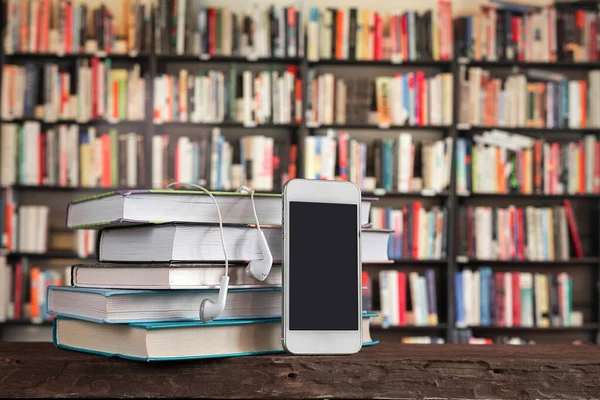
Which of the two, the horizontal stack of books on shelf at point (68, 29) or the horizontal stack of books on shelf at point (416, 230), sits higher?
the horizontal stack of books on shelf at point (68, 29)

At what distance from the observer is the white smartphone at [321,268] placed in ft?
2.58

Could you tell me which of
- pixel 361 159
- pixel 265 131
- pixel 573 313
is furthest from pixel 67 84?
pixel 573 313

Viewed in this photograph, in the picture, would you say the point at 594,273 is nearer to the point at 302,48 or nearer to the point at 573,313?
the point at 573,313

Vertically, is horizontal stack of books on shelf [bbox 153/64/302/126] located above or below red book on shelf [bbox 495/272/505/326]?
above

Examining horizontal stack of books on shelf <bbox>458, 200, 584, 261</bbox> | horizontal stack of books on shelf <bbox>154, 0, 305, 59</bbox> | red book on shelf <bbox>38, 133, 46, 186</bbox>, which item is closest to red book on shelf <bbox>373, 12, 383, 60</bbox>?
horizontal stack of books on shelf <bbox>154, 0, 305, 59</bbox>

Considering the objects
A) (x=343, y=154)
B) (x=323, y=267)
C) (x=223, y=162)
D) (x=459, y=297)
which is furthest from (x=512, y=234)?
(x=323, y=267)

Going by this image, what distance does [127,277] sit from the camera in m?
0.81

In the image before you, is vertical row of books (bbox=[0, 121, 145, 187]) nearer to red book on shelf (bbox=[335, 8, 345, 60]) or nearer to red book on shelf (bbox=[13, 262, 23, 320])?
red book on shelf (bbox=[13, 262, 23, 320])

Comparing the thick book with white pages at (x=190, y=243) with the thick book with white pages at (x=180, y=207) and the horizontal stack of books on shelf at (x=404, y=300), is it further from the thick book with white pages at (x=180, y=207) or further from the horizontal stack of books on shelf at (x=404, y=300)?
the horizontal stack of books on shelf at (x=404, y=300)

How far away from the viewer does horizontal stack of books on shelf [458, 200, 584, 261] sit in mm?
4273

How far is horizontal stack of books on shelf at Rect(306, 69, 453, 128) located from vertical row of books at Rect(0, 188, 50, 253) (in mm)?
1467

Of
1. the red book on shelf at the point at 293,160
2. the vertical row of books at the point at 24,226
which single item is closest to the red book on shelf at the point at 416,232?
the red book on shelf at the point at 293,160

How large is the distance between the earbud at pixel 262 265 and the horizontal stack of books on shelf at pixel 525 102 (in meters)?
3.63

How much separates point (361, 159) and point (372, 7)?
2.95 feet
